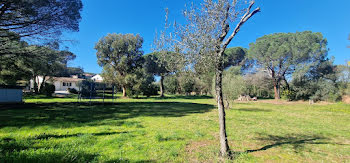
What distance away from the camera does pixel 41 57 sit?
11.5 m

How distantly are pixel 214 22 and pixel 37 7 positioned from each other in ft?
38.8

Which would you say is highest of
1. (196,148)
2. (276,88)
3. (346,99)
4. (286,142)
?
(276,88)

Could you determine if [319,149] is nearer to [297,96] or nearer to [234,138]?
Result: [234,138]

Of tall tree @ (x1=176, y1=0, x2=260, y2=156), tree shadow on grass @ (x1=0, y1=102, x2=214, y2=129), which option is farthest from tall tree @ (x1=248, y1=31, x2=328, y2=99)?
tall tree @ (x1=176, y1=0, x2=260, y2=156)

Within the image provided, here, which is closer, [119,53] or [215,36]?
[215,36]

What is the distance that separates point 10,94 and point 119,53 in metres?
19.6

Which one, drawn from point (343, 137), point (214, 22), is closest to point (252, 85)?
point (343, 137)

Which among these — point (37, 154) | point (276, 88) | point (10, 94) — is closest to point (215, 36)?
point (37, 154)

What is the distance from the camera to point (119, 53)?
31.9 metres

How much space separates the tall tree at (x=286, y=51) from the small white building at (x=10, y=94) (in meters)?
40.9

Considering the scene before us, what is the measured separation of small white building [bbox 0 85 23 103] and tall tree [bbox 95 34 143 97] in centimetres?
1667

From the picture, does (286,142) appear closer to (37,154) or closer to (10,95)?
(37,154)

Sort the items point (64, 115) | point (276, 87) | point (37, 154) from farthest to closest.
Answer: point (276, 87), point (64, 115), point (37, 154)

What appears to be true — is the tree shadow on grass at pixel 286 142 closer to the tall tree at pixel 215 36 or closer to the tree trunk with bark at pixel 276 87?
the tall tree at pixel 215 36
